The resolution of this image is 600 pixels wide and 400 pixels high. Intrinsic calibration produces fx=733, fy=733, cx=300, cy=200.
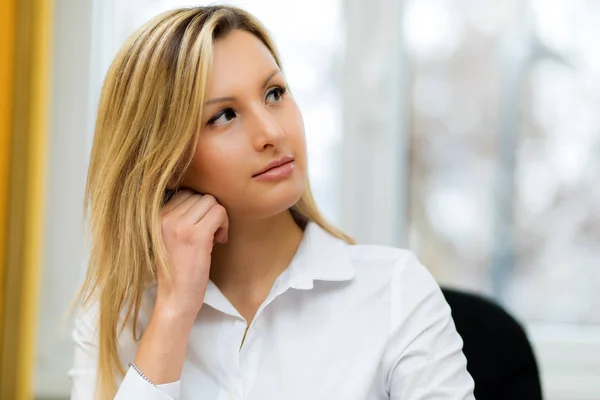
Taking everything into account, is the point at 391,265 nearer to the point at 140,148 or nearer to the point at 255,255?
the point at 255,255

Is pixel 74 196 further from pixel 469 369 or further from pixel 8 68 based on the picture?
pixel 469 369

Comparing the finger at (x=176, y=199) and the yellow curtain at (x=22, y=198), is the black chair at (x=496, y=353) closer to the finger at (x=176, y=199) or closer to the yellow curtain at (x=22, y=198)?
the finger at (x=176, y=199)

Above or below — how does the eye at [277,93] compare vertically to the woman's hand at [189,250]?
above

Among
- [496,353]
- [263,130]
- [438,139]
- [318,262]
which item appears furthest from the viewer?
[438,139]

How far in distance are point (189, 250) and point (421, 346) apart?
43 cm

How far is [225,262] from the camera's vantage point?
4.61ft

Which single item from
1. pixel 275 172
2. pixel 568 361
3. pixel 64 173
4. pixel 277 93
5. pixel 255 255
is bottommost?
pixel 568 361

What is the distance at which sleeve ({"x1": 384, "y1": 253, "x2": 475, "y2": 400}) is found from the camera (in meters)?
1.21

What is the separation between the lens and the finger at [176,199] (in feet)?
4.41

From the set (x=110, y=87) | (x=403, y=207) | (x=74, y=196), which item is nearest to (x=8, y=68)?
(x=74, y=196)

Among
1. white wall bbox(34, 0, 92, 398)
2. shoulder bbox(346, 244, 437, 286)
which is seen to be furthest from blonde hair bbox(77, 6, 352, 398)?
white wall bbox(34, 0, 92, 398)

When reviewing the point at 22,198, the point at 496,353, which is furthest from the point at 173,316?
the point at 22,198

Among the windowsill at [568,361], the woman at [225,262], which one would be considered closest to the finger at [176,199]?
the woman at [225,262]

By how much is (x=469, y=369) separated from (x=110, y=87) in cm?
89
